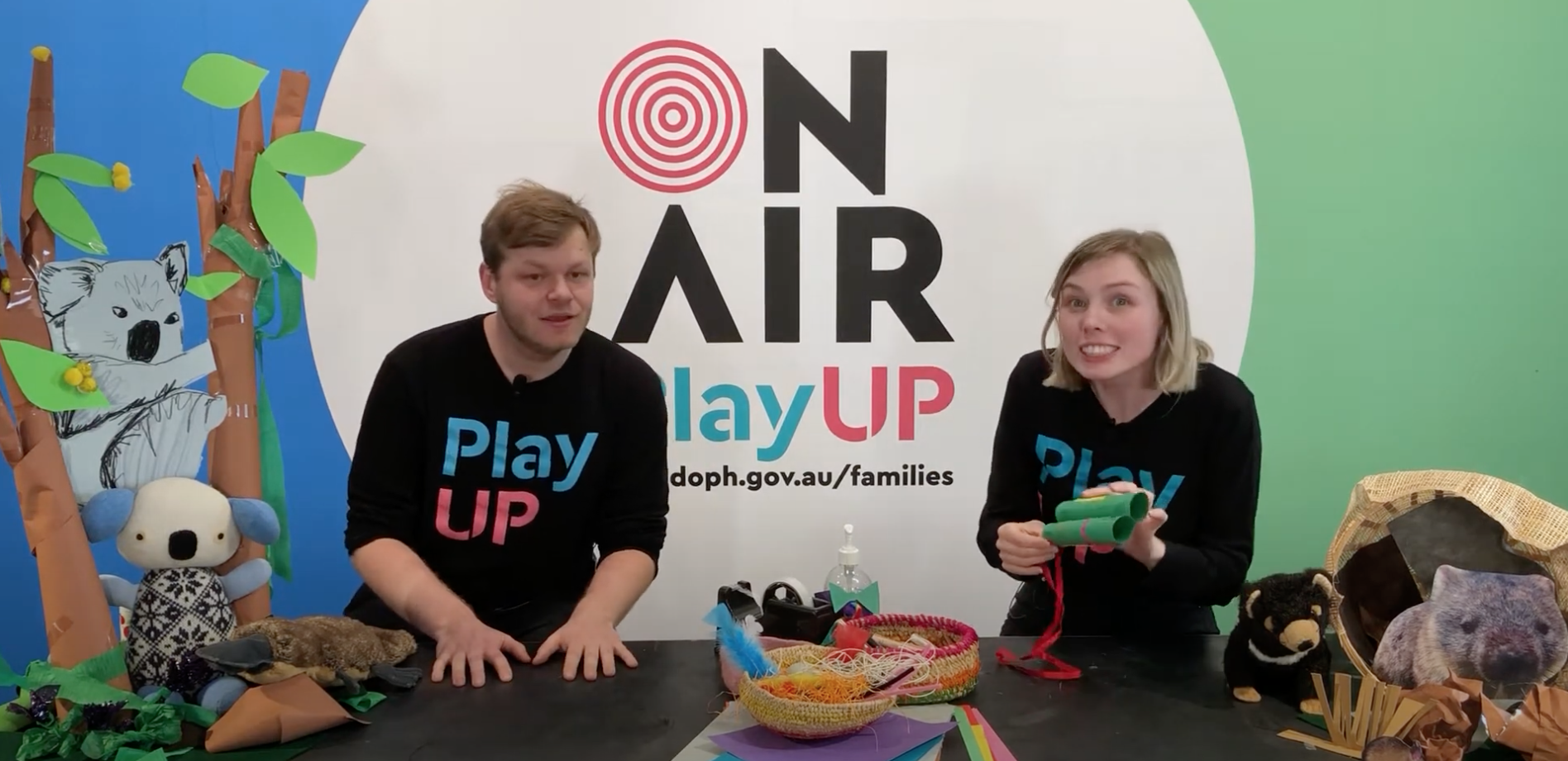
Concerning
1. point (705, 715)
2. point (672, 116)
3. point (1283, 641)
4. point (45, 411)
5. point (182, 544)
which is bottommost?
point (705, 715)

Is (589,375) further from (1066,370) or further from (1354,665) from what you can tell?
(1354,665)

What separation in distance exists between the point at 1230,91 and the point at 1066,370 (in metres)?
0.86

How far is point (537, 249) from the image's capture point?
2014 mm

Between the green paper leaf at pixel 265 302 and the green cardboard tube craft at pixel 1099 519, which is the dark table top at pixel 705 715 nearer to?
the green cardboard tube craft at pixel 1099 519

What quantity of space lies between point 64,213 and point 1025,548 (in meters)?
1.80

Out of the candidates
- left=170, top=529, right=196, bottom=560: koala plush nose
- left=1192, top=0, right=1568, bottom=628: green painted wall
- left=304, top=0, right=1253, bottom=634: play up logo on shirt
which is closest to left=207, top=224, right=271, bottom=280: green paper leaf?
left=304, top=0, right=1253, bottom=634: play up logo on shirt

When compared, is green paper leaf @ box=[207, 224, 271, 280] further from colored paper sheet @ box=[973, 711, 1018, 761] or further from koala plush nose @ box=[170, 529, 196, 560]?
colored paper sheet @ box=[973, 711, 1018, 761]

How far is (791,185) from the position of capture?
2.35 m

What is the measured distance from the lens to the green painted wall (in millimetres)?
2330

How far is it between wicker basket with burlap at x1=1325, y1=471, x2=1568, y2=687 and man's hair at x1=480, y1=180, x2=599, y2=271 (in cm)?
150

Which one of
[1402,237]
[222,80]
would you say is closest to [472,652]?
[222,80]

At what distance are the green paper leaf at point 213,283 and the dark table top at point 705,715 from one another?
81cm

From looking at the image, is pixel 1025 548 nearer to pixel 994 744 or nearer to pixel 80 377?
pixel 994 744

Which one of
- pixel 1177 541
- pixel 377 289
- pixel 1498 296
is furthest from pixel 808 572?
pixel 1498 296
